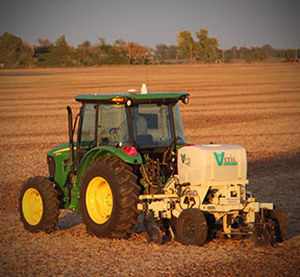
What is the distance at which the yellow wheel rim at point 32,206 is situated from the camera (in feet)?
31.6

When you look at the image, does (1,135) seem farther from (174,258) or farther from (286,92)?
(286,92)

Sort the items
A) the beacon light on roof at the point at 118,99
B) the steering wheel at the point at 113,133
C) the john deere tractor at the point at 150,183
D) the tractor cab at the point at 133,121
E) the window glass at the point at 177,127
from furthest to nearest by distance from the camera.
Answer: the window glass at the point at 177,127, the steering wheel at the point at 113,133, the tractor cab at the point at 133,121, the beacon light on roof at the point at 118,99, the john deere tractor at the point at 150,183

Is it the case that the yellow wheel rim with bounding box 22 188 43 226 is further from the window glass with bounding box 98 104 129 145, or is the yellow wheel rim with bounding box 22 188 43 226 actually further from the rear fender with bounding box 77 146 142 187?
the window glass with bounding box 98 104 129 145

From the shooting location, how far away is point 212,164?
809cm

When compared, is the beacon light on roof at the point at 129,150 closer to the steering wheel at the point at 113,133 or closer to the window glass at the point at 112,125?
the window glass at the point at 112,125

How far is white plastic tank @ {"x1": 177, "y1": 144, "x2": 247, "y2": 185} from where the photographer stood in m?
8.09

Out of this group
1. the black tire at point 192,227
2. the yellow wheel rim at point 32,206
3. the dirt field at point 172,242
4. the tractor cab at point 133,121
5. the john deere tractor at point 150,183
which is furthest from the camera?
the yellow wheel rim at point 32,206

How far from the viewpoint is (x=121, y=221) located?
8211mm

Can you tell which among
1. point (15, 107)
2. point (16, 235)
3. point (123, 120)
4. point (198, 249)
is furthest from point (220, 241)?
point (15, 107)

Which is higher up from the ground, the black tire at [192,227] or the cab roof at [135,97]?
the cab roof at [135,97]

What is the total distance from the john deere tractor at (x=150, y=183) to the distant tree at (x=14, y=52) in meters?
95.9

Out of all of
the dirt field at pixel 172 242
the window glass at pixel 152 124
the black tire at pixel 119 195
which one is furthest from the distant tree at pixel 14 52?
the black tire at pixel 119 195

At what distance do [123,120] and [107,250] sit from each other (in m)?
1.73

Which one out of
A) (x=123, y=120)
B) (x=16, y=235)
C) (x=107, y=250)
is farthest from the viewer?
(x=16, y=235)
